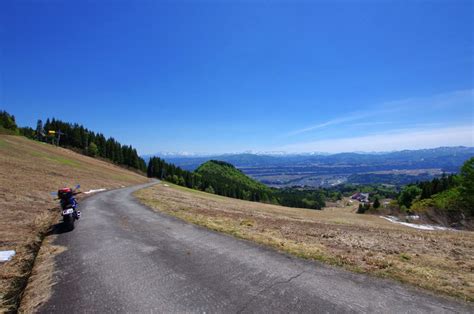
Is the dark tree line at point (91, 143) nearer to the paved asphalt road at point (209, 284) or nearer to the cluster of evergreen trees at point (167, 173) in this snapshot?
the cluster of evergreen trees at point (167, 173)

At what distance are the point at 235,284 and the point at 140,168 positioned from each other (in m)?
120

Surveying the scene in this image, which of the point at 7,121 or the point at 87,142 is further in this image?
the point at 87,142

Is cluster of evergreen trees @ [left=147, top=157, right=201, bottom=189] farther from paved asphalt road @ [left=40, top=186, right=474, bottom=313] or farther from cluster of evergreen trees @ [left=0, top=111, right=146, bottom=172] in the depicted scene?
paved asphalt road @ [left=40, top=186, right=474, bottom=313]

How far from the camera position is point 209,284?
239 inches

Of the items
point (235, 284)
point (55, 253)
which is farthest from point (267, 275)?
point (55, 253)

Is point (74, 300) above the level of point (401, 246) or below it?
above

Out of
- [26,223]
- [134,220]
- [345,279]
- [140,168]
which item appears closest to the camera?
[345,279]

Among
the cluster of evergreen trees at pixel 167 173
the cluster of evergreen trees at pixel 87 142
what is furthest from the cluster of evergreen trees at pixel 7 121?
the cluster of evergreen trees at pixel 167 173

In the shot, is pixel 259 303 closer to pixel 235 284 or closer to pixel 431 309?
pixel 235 284

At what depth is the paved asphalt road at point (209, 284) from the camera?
16.6 ft

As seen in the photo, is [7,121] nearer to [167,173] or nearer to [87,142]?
[87,142]

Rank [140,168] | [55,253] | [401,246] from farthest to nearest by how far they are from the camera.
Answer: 1. [140,168]
2. [401,246]
3. [55,253]

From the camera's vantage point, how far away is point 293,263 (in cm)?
746

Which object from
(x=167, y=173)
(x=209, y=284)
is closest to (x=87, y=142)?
(x=167, y=173)
